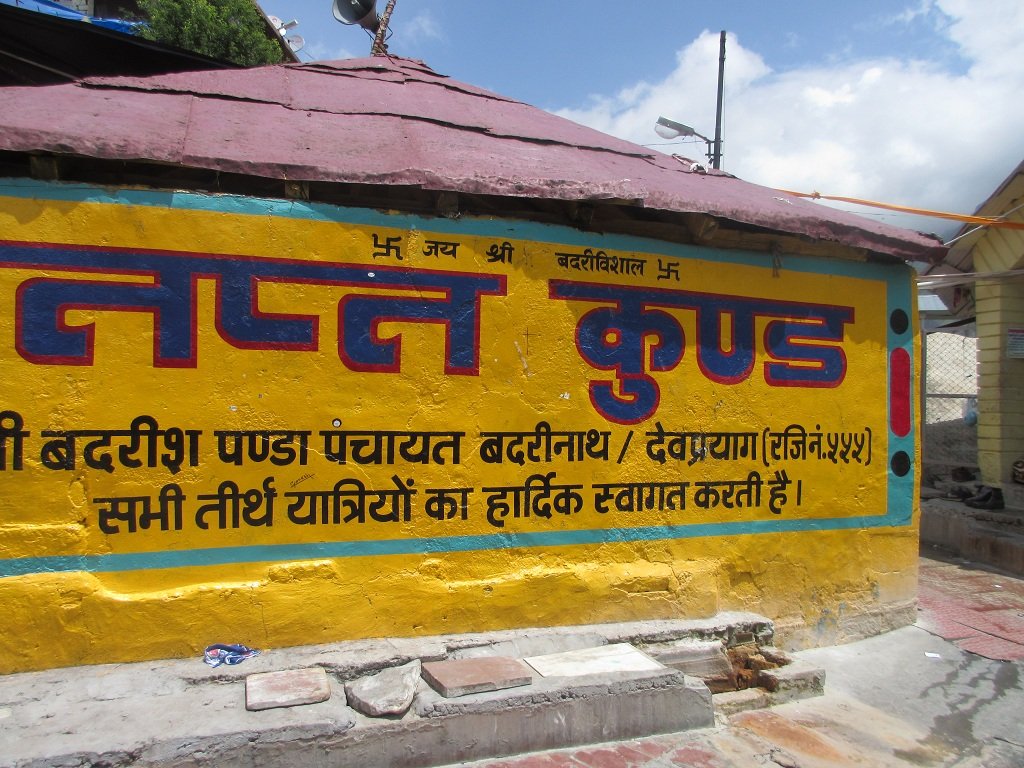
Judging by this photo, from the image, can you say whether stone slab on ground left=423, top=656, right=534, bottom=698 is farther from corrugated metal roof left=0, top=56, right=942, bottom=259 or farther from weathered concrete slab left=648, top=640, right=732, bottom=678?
corrugated metal roof left=0, top=56, right=942, bottom=259

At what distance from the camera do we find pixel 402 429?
3961mm

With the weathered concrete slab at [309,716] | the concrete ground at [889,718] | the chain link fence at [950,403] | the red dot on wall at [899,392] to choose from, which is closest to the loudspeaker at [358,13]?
the red dot on wall at [899,392]

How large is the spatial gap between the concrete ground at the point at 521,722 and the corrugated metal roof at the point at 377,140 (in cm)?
243

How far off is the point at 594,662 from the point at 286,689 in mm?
1539

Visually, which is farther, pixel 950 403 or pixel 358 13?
pixel 950 403

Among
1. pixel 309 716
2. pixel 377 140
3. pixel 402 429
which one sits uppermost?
pixel 377 140

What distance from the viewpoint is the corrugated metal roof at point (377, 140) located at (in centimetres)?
362

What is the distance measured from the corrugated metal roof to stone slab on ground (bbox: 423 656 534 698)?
246 centimetres

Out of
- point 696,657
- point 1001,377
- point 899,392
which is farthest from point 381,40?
point 1001,377

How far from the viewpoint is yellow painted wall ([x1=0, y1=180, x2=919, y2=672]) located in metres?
3.43

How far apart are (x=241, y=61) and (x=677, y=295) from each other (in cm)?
974

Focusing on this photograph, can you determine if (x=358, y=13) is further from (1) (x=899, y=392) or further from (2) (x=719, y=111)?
(2) (x=719, y=111)

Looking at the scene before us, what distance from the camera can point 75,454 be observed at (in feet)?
11.3

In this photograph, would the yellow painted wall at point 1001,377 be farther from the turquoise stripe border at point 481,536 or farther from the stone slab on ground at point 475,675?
the stone slab on ground at point 475,675
